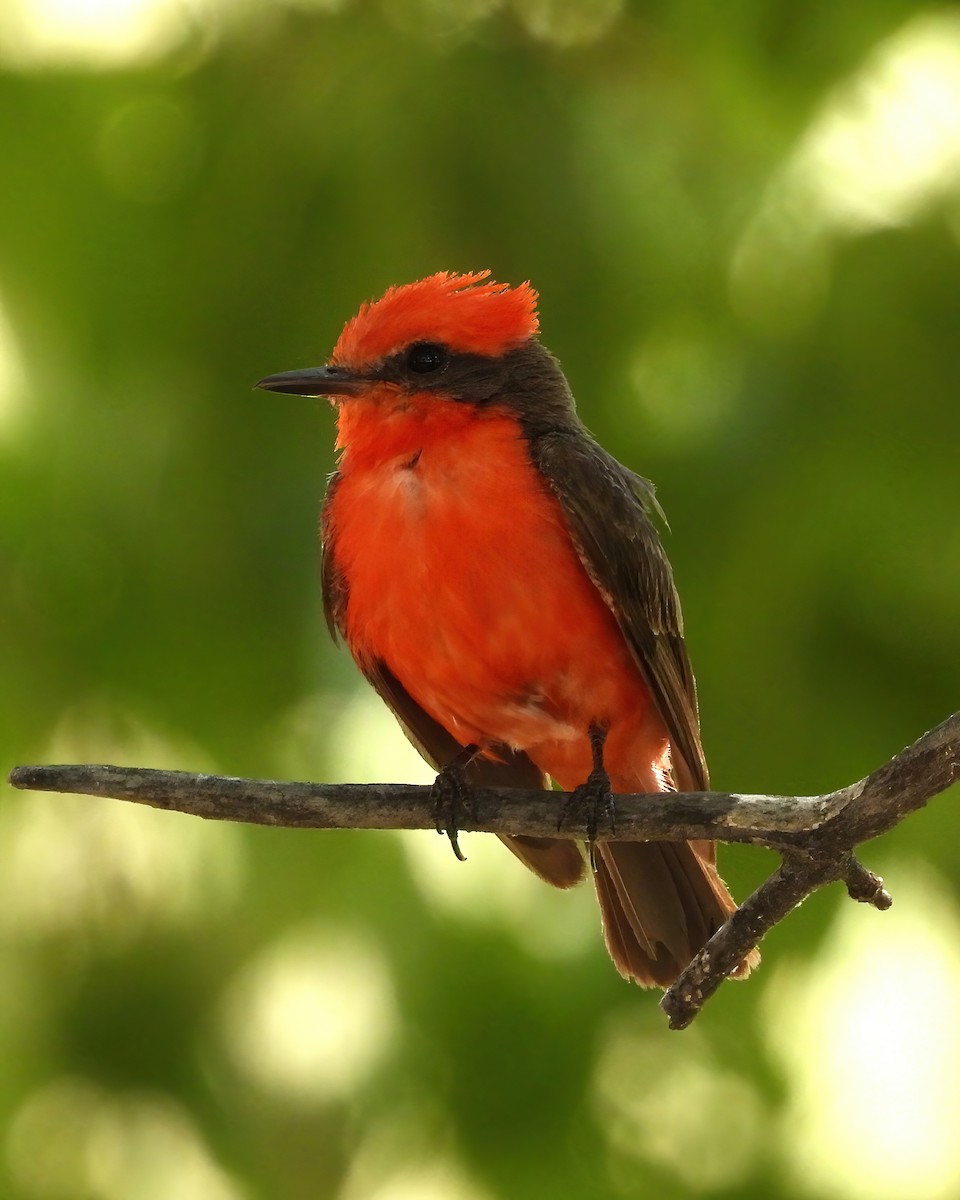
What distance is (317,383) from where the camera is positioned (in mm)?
3402

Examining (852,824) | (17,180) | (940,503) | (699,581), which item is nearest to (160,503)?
(17,180)

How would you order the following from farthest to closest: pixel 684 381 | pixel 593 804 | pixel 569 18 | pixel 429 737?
pixel 569 18 < pixel 684 381 < pixel 429 737 < pixel 593 804

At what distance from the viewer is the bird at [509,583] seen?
10.6ft

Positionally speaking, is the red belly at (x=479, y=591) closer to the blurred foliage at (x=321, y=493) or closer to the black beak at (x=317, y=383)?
the black beak at (x=317, y=383)

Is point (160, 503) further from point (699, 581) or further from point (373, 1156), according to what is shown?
point (373, 1156)

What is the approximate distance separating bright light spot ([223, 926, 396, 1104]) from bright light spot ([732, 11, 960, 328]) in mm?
2454

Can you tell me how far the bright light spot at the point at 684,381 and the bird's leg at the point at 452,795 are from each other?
5.60ft

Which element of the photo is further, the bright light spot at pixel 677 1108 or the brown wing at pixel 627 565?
the bright light spot at pixel 677 1108

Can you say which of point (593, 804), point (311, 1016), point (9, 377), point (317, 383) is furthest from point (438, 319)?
point (311, 1016)

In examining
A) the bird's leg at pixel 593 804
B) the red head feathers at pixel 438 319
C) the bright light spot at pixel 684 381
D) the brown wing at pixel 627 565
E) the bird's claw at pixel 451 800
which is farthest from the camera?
the bright light spot at pixel 684 381

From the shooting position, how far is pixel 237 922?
4820 millimetres

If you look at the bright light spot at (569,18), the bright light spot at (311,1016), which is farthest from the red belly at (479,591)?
the bright light spot at (569,18)

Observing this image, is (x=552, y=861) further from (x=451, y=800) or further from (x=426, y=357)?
(x=426, y=357)

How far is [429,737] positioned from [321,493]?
1.37m
